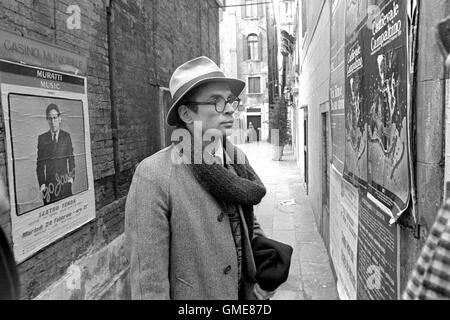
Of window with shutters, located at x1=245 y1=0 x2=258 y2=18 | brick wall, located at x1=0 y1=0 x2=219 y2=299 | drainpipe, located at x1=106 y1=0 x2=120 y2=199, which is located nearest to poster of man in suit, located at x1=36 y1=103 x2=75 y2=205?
brick wall, located at x1=0 y1=0 x2=219 y2=299

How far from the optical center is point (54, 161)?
11.1 ft

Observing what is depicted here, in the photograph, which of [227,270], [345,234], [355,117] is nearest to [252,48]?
[345,234]

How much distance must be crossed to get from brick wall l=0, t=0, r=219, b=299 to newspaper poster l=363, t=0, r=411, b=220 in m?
2.54

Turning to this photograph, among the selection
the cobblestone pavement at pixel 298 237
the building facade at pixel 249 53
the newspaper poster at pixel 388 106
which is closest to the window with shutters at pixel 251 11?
the building facade at pixel 249 53

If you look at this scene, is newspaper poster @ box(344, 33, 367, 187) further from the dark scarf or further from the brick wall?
the brick wall

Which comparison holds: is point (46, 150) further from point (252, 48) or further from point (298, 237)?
point (252, 48)

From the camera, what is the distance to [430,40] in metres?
1.75

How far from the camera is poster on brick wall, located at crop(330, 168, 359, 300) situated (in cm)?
334

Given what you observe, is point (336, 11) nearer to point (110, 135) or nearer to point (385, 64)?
point (385, 64)

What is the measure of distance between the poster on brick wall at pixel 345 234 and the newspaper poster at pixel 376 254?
0.73 ft

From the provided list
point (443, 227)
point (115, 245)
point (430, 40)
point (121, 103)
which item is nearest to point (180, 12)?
point (121, 103)

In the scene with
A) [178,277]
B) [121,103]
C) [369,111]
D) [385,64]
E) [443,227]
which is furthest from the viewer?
[121,103]

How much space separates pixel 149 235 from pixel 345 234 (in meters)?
2.67
